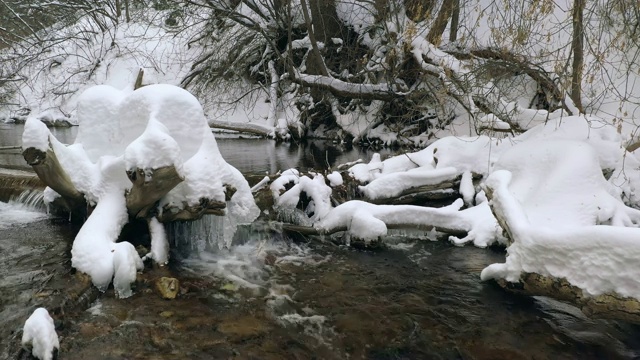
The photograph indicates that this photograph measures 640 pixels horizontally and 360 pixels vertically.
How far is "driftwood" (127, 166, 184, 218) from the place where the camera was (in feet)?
11.8

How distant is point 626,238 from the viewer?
268cm

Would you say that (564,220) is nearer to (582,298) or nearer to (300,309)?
(582,298)

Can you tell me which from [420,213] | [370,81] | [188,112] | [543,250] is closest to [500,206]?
[543,250]

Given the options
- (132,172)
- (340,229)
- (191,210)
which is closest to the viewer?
(132,172)

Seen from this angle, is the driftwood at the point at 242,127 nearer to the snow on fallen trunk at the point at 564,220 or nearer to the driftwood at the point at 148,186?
the driftwood at the point at 148,186

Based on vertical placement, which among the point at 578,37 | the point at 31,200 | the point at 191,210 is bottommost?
the point at 31,200

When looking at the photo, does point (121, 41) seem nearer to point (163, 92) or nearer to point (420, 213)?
point (163, 92)

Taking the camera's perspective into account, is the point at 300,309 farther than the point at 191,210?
No

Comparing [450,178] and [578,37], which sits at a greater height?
[578,37]

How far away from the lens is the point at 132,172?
3.60 m

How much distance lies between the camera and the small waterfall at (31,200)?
225 inches

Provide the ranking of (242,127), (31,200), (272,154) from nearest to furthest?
(31,200) < (272,154) < (242,127)

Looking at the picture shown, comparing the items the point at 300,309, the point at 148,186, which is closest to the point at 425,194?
the point at 300,309

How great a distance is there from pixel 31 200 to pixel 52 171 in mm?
2083
